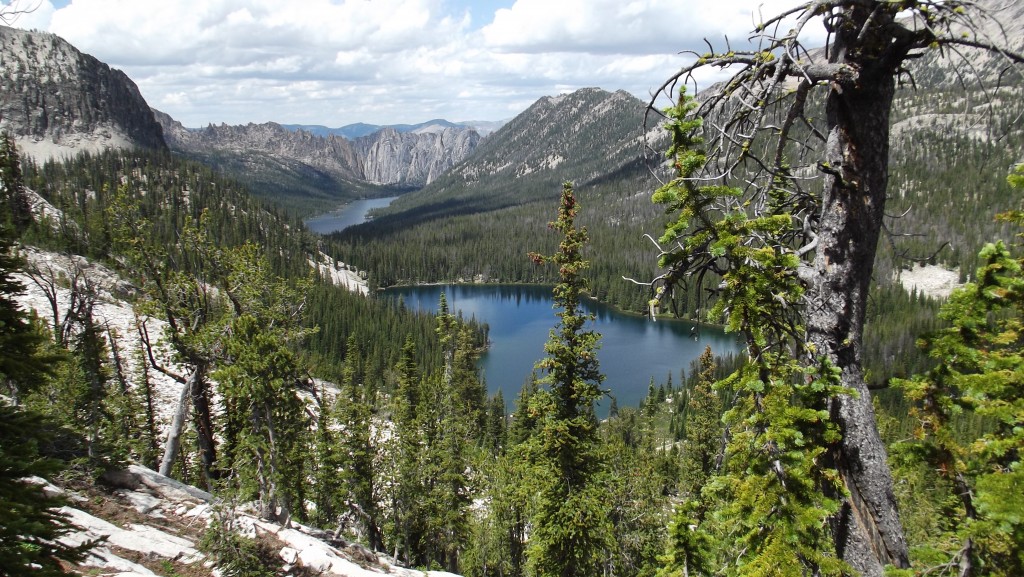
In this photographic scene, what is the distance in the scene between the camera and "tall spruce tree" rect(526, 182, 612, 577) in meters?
16.1

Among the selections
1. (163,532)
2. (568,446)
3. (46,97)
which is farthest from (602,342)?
(46,97)

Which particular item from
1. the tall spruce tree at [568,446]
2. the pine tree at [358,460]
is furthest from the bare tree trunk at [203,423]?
the tall spruce tree at [568,446]

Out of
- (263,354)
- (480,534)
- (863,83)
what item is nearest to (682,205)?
(863,83)

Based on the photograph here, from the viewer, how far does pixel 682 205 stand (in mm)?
5070

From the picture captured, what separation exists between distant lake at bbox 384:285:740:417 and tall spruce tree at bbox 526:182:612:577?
44.2m

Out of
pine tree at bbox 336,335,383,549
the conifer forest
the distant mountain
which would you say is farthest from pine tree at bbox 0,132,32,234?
the distant mountain

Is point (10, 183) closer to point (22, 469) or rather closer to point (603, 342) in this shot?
point (22, 469)

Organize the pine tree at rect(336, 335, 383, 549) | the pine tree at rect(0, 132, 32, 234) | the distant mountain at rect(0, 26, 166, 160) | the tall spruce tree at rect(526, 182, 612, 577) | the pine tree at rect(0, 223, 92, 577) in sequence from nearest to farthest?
the pine tree at rect(0, 223, 92, 577)
the tall spruce tree at rect(526, 182, 612, 577)
the pine tree at rect(0, 132, 32, 234)
the pine tree at rect(336, 335, 383, 549)
the distant mountain at rect(0, 26, 166, 160)

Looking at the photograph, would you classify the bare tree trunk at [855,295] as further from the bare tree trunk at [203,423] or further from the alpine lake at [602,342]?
the alpine lake at [602,342]

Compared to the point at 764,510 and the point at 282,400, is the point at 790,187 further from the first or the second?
the point at 282,400

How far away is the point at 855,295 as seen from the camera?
483 centimetres

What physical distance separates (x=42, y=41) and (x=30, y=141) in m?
43.5

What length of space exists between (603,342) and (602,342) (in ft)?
24.8

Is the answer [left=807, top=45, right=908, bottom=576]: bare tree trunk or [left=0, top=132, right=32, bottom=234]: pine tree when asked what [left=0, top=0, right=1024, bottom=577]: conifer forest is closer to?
[left=807, top=45, right=908, bottom=576]: bare tree trunk
